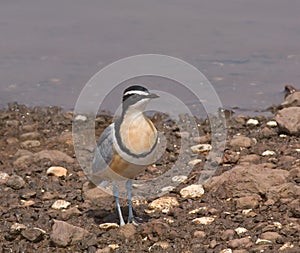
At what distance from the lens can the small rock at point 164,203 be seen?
28.4 feet

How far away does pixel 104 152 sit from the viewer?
8.07 metres

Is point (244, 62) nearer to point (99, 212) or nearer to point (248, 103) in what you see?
point (248, 103)

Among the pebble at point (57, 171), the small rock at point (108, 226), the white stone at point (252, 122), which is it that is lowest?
the small rock at point (108, 226)

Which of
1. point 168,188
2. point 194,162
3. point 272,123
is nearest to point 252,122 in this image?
point 272,123

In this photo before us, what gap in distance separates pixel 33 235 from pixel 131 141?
128 centimetres

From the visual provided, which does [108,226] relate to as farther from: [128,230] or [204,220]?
[204,220]

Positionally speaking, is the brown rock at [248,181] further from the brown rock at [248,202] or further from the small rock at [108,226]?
the small rock at [108,226]

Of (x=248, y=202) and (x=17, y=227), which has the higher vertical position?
(x=248, y=202)

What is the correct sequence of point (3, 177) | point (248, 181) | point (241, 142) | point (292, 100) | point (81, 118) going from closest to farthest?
point (248, 181) → point (3, 177) → point (241, 142) → point (292, 100) → point (81, 118)

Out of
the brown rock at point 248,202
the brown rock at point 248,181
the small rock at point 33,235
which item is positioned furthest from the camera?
the brown rock at point 248,181

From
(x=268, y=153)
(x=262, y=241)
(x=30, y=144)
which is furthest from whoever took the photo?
(x=30, y=144)

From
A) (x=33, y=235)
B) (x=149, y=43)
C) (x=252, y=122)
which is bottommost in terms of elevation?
(x=33, y=235)

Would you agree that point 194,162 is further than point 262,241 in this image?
Yes

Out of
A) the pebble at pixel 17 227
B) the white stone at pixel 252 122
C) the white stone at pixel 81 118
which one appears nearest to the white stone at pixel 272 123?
the white stone at pixel 252 122
